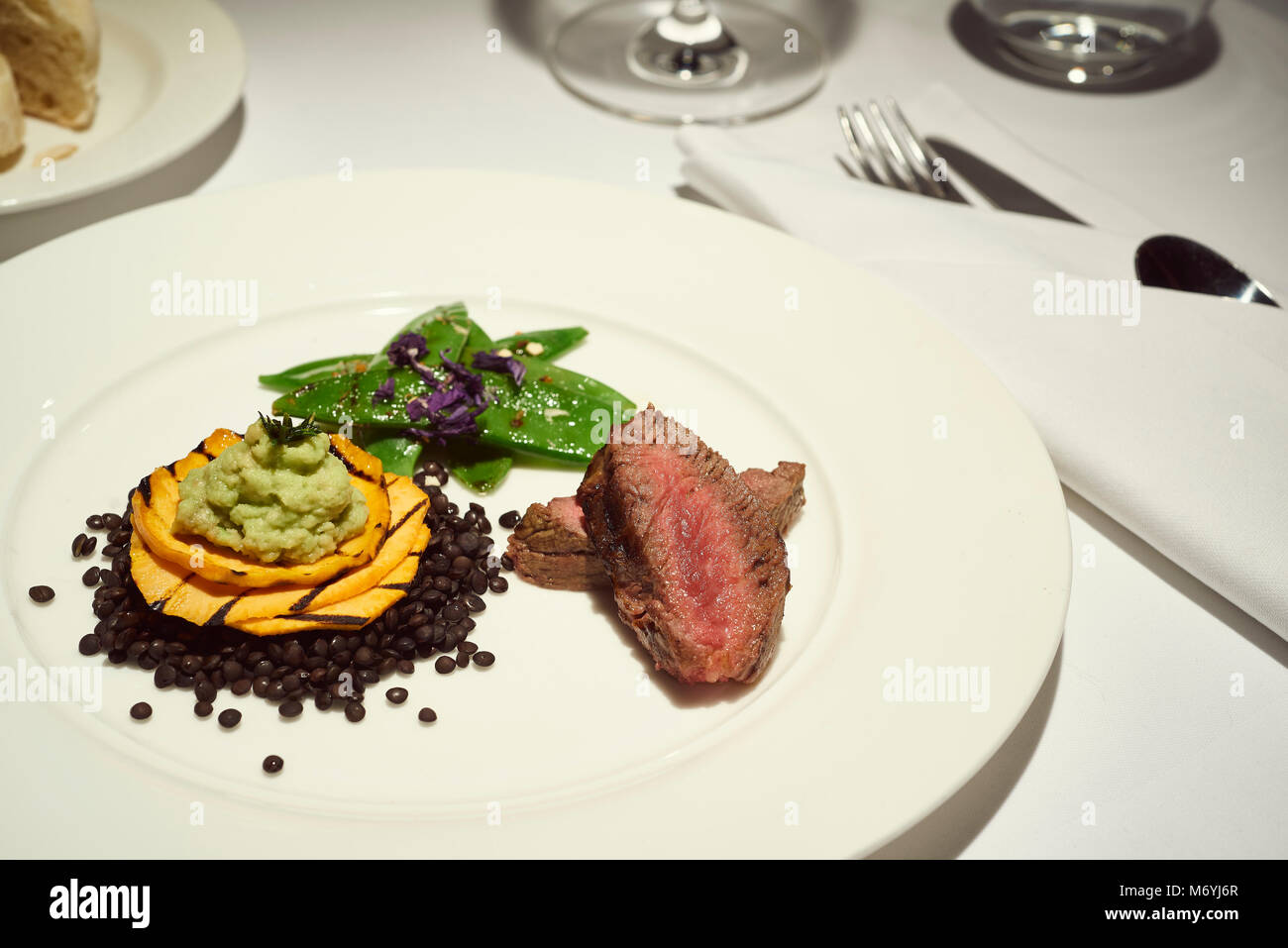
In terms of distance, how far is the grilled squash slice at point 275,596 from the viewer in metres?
3.15

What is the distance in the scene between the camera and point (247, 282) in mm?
4371

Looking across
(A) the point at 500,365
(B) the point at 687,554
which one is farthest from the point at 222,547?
(B) the point at 687,554

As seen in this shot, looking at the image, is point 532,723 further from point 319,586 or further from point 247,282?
point 247,282

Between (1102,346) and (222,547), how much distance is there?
330 cm

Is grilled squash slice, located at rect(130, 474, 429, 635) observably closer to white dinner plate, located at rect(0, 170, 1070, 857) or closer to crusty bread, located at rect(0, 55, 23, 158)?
white dinner plate, located at rect(0, 170, 1070, 857)

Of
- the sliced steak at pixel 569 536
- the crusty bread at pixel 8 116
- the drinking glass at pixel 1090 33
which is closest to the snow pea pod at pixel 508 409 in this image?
the sliced steak at pixel 569 536

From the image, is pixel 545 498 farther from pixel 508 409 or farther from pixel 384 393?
pixel 384 393

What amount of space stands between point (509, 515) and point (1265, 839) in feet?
8.27

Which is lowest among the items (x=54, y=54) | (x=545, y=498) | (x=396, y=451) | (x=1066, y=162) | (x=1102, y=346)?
(x=545, y=498)

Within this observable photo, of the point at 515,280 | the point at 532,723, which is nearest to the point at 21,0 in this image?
the point at 515,280

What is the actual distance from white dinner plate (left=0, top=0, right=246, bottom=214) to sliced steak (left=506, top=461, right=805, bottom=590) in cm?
251

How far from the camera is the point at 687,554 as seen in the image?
332 centimetres

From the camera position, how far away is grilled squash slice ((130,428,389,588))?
3.17 meters

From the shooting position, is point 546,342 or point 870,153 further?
point 870,153
